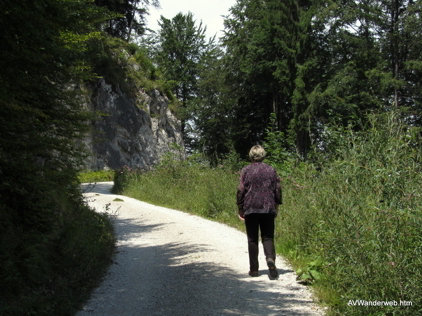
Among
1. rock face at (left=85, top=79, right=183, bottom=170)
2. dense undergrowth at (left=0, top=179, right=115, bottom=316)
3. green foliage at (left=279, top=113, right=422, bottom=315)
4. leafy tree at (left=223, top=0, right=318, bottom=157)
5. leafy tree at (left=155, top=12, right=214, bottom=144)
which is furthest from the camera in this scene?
leafy tree at (left=155, top=12, right=214, bottom=144)

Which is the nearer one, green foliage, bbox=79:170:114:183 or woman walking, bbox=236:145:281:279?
woman walking, bbox=236:145:281:279

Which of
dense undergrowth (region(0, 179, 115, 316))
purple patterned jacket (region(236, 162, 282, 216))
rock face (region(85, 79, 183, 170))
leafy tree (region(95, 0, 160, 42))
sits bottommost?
dense undergrowth (region(0, 179, 115, 316))

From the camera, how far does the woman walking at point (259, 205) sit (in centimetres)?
586

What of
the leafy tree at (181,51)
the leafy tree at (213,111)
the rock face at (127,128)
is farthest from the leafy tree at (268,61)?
the leafy tree at (181,51)

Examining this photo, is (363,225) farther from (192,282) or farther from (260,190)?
(192,282)

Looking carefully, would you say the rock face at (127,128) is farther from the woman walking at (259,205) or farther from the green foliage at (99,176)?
the woman walking at (259,205)

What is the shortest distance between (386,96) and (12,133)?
2773 cm

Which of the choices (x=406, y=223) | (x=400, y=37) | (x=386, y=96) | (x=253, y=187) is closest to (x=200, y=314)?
→ (x=253, y=187)

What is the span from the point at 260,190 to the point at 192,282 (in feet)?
5.60

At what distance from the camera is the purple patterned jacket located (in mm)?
5855

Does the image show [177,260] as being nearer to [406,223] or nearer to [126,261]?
[126,261]

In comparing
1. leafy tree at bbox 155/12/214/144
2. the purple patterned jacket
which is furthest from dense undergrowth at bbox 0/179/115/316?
leafy tree at bbox 155/12/214/144

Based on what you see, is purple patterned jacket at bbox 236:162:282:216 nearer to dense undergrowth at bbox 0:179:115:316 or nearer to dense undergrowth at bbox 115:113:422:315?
dense undergrowth at bbox 115:113:422:315

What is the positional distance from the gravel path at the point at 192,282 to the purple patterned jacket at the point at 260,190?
107 centimetres
